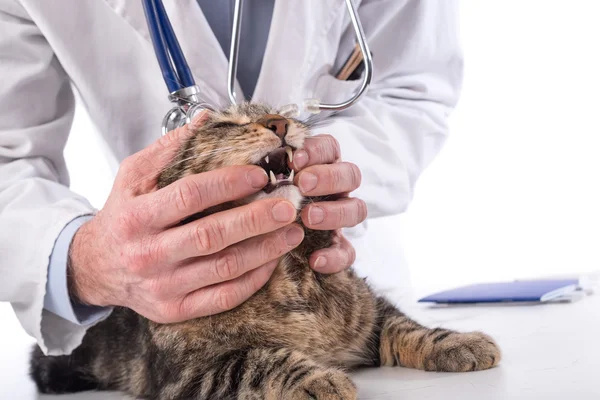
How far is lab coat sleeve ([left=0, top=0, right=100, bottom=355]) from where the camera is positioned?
118cm

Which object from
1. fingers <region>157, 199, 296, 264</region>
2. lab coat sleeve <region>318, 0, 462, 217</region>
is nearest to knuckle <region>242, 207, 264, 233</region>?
fingers <region>157, 199, 296, 264</region>

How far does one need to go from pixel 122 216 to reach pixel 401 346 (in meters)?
0.52

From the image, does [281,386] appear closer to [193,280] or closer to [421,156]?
[193,280]

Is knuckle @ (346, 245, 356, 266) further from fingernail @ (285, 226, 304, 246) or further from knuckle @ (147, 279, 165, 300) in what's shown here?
knuckle @ (147, 279, 165, 300)

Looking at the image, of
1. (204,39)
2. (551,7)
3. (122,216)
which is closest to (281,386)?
(122,216)

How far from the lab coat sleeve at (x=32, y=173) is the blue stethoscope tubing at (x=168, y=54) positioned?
0.29 m

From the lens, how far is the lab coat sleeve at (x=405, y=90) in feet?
5.31

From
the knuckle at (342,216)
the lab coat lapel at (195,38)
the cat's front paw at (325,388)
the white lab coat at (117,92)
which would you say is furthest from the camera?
the lab coat lapel at (195,38)

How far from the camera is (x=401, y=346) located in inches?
46.0

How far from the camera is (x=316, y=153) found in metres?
1.11

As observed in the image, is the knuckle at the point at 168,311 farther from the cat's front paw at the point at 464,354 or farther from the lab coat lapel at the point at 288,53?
the lab coat lapel at the point at 288,53

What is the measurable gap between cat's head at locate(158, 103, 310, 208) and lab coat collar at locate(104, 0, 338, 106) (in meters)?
0.30

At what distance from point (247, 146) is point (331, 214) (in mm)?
180

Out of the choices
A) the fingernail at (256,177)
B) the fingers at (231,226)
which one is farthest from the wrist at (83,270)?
the fingernail at (256,177)
